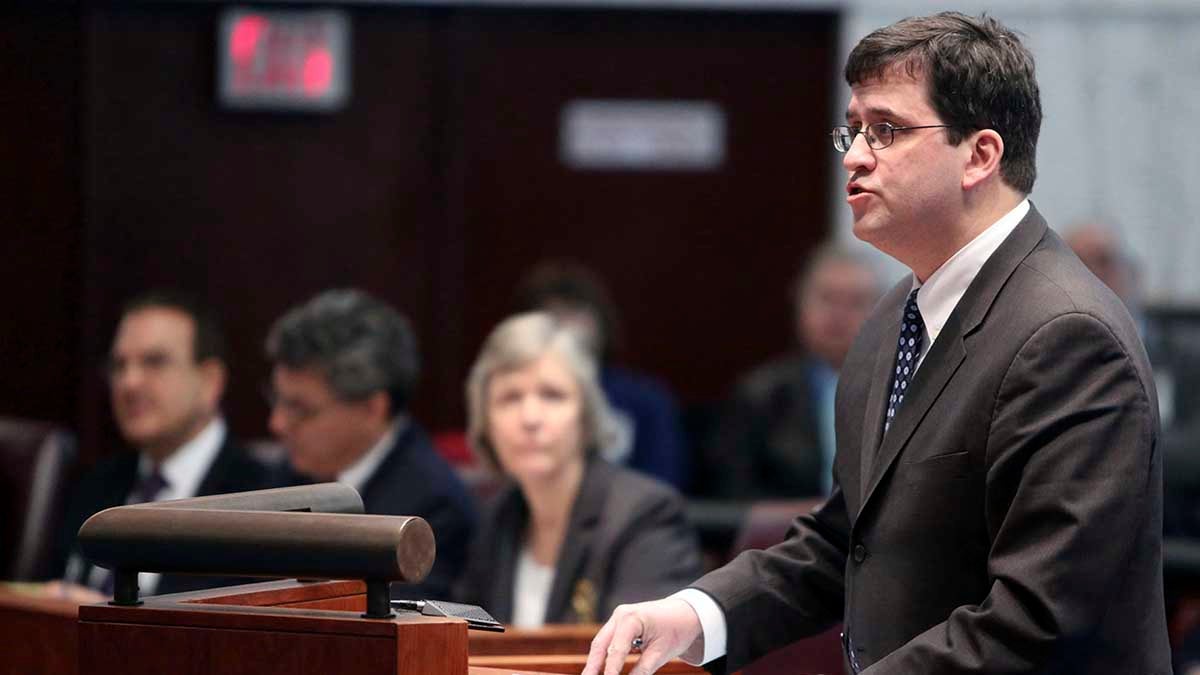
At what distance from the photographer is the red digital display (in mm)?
6512

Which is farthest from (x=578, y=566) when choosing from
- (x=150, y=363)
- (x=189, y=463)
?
(x=150, y=363)

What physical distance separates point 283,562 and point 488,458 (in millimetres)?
2366

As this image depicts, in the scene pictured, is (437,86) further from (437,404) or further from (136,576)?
(136,576)

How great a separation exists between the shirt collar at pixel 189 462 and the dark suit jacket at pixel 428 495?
0.50 m

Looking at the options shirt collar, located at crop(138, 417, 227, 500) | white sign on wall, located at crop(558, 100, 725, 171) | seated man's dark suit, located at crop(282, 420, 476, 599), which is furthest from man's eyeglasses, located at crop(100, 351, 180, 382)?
white sign on wall, located at crop(558, 100, 725, 171)

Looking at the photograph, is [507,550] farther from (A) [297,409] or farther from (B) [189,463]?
(B) [189,463]

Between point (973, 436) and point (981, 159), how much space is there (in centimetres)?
33

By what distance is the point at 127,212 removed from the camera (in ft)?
21.7

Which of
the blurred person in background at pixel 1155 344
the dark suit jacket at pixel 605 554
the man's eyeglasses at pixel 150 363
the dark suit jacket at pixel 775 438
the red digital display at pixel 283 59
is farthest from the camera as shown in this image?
the red digital display at pixel 283 59

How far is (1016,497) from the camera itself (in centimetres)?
177

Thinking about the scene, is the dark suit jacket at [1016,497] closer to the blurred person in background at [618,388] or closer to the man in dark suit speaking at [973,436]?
the man in dark suit speaking at [973,436]

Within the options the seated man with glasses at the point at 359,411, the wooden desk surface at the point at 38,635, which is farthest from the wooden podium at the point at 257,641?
the seated man with glasses at the point at 359,411

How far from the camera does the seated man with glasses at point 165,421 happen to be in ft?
13.1

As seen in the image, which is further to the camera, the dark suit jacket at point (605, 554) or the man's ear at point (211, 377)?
the man's ear at point (211, 377)
